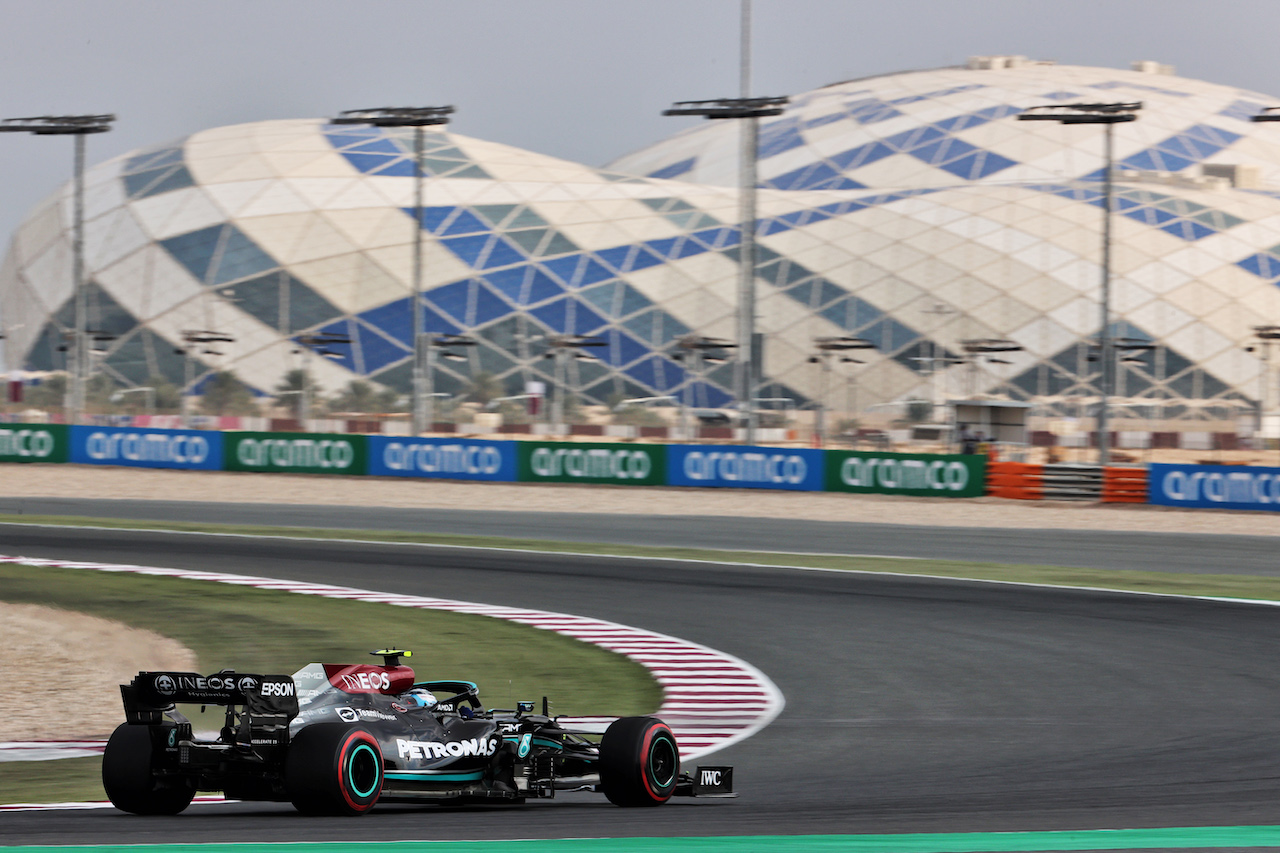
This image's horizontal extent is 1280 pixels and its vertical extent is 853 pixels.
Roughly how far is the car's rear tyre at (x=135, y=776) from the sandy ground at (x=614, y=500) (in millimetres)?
26237

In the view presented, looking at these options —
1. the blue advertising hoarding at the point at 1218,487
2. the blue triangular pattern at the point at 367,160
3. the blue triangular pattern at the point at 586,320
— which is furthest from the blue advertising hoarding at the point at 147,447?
the blue triangular pattern at the point at 367,160

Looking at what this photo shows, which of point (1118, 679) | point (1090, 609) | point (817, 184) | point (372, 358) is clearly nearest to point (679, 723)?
point (1118, 679)

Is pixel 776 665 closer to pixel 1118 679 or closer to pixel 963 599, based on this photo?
pixel 1118 679

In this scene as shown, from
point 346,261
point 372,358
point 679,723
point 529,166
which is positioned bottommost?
point 679,723

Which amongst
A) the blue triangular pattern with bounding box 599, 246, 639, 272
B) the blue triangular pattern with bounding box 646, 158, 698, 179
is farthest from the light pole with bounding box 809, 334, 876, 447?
the blue triangular pattern with bounding box 646, 158, 698, 179

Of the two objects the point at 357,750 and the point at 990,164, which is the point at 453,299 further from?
the point at 357,750

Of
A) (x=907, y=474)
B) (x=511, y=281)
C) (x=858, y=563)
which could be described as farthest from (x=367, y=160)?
(x=858, y=563)

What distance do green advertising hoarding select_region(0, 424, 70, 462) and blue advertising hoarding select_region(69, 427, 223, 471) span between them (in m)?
0.36

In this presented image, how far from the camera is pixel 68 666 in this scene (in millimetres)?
13531

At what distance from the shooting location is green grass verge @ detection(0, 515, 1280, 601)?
69.0 ft

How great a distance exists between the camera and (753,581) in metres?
21.1

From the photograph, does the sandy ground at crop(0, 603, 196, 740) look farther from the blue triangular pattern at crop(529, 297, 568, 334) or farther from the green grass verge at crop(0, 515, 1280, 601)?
the blue triangular pattern at crop(529, 297, 568, 334)

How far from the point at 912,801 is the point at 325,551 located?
1815 centimetres

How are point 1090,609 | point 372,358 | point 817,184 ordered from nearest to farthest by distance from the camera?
point 1090,609
point 372,358
point 817,184
